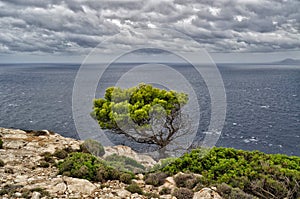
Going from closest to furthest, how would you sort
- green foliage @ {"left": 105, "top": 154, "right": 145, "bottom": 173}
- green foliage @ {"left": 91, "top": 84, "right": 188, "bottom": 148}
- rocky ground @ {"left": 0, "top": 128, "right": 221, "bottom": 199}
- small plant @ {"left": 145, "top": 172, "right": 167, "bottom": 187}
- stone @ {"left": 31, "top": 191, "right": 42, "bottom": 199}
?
stone @ {"left": 31, "top": 191, "right": 42, "bottom": 199}
rocky ground @ {"left": 0, "top": 128, "right": 221, "bottom": 199}
small plant @ {"left": 145, "top": 172, "right": 167, "bottom": 187}
green foliage @ {"left": 105, "top": 154, "right": 145, "bottom": 173}
green foliage @ {"left": 91, "top": 84, "right": 188, "bottom": 148}

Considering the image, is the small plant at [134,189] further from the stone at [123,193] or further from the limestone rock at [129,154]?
the limestone rock at [129,154]

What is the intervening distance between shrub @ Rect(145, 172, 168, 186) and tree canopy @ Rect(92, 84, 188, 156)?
5778 mm

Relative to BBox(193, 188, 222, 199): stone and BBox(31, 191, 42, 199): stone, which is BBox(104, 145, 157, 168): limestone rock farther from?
BBox(31, 191, 42, 199): stone

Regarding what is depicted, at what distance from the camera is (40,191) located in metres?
12.3

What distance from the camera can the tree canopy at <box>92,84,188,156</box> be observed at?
71.3 feet

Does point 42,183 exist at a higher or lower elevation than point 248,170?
higher

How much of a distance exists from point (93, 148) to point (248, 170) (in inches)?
466

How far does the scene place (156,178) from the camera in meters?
15.8

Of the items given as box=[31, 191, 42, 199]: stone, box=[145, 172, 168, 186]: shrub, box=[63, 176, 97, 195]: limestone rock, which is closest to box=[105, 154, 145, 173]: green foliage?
box=[145, 172, 168, 186]: shrub

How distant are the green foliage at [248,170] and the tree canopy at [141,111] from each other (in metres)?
4.68

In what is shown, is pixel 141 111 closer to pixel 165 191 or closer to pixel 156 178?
pixel 156 178

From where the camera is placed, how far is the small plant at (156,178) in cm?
1541

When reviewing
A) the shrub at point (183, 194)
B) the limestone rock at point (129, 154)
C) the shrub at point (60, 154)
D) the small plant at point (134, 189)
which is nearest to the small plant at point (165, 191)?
the shrub at point (183, 194)

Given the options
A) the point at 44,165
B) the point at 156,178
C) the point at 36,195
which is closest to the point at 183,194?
the point at 156,178
